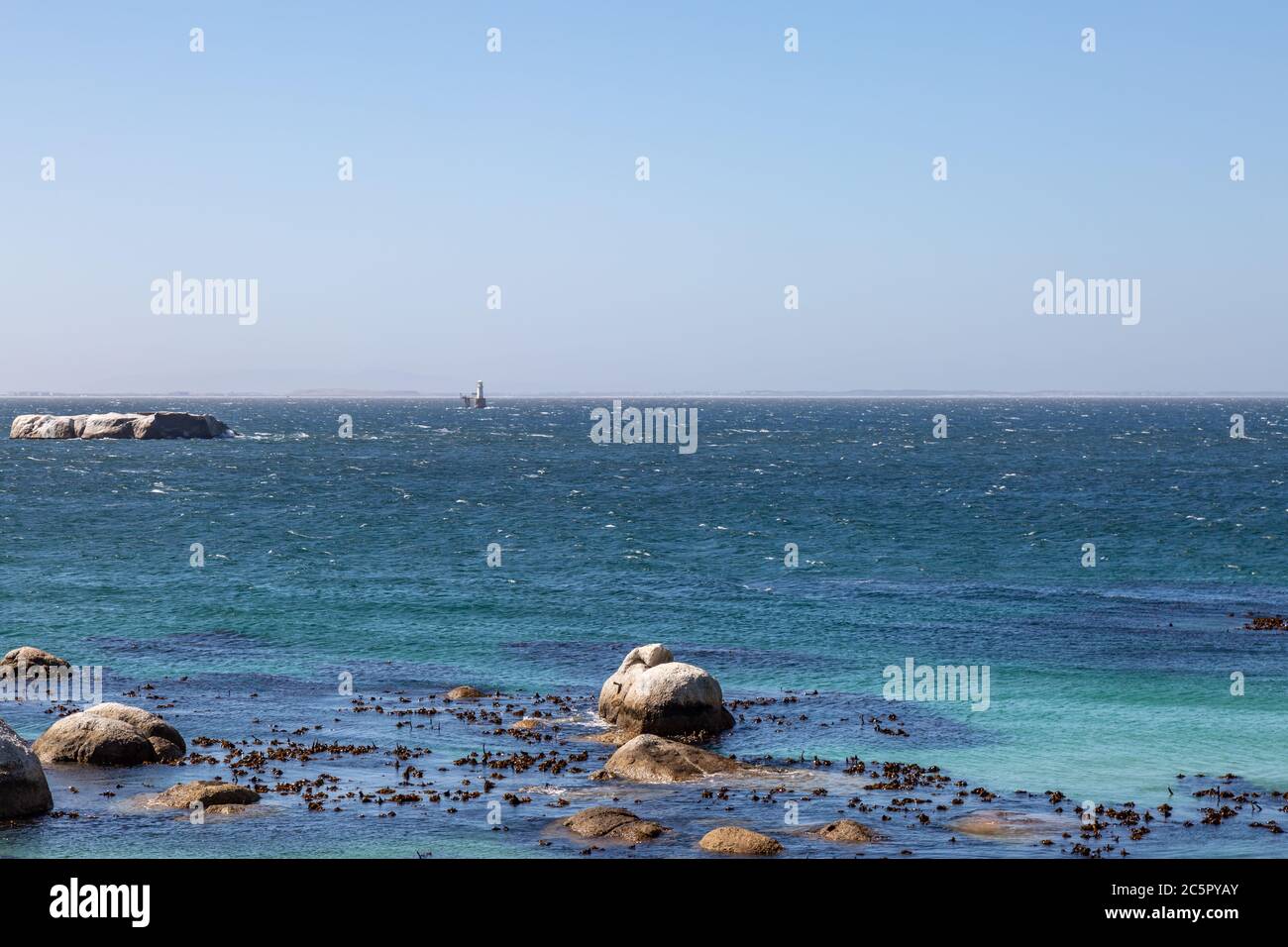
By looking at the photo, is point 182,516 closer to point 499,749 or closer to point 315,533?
point 315,533

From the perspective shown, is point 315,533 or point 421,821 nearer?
point 421,821

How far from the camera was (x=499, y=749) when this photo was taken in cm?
3838

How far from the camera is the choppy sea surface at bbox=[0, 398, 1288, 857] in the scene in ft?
104

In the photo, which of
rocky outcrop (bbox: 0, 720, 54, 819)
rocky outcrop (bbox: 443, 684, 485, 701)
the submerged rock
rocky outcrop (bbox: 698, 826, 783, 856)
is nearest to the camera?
rocky outcrop (bbox: 698, 826, 783, 856)

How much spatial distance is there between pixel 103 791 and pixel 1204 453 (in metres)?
173

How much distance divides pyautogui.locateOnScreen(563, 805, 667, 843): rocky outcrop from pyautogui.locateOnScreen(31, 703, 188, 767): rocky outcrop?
12.7m

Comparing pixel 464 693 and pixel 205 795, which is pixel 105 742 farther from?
pixel 464 693

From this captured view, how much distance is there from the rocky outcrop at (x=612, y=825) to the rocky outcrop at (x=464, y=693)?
1586 cm

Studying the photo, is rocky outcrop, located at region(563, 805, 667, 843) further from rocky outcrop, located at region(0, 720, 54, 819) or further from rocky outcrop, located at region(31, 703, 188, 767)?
rocky outcrop, located at region(31, 703, 188, 767)

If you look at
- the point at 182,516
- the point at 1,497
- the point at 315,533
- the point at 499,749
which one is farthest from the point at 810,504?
→ the point at 499,749

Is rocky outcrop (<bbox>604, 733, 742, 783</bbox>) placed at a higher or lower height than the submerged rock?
higher

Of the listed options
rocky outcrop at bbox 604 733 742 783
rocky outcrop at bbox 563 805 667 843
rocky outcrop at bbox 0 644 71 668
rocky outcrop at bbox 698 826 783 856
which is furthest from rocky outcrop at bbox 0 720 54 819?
rocky outcrop at bbox 0 644 71 668

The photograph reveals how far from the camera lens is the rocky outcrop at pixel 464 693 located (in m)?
46.1

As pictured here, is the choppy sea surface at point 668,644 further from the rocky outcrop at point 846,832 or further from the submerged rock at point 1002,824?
the rocky outcrop at point 846,832
